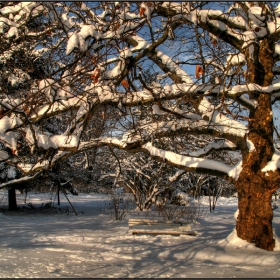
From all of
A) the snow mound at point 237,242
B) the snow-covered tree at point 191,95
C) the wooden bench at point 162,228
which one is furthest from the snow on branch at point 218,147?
the wooden bench at point 162,228

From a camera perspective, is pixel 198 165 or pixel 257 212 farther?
pixel 198 165

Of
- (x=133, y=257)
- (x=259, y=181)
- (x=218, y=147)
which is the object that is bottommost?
(x=133, y=257)

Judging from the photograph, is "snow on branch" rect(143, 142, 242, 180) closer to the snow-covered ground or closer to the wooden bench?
the snow-covered ground

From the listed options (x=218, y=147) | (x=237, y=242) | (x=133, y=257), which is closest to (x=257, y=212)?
(x=237, y=242)

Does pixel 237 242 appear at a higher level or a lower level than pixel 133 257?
higher

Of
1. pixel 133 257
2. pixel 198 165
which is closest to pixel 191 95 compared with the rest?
pixel 198 165

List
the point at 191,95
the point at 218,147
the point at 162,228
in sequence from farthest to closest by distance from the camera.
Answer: the point at 162,228 → the point at 218,147 → the point at 191,95

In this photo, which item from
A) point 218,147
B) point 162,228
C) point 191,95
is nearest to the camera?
point 191,95

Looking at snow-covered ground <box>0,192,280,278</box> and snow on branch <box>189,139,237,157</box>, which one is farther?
snow on branch <box>189,139,237,157</box>

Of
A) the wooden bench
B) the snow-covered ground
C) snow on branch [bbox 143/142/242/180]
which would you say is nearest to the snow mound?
the snow-covered ground

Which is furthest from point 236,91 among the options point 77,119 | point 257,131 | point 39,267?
point 39,267

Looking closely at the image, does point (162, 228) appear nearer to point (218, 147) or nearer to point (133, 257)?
point (133, 257)

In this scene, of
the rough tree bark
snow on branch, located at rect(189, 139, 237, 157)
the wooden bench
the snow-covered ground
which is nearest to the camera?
the snow-covered ground

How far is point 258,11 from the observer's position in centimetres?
543
